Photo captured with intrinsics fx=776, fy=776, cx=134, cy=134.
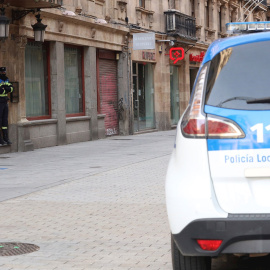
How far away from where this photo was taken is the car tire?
4.89m

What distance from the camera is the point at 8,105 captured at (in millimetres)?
20016

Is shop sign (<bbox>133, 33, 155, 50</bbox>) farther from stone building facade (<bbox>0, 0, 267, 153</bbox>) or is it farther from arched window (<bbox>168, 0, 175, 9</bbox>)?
arched window (<bbox>168, 0, 175, 9</bbox>)

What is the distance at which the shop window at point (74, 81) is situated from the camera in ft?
79.2

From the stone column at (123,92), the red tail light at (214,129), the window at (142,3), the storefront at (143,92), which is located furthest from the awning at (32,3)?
the red tail light at (214,129)

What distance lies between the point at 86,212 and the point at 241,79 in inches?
190

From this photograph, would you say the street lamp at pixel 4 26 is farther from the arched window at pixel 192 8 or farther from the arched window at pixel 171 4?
the arched window at pixel 192 8

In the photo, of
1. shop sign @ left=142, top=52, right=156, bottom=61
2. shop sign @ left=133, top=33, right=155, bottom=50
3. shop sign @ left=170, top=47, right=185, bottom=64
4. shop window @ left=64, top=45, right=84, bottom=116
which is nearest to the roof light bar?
shop window @ left=64, top=45, right=84, bottom=116

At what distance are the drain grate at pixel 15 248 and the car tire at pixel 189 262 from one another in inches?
81.3

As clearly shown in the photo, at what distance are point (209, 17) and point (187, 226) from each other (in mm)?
37568

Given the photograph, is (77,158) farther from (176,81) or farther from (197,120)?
(176,81)

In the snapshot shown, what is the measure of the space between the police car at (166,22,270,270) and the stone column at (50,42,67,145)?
1807 cm

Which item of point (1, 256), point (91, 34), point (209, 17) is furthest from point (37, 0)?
point (209, 17)

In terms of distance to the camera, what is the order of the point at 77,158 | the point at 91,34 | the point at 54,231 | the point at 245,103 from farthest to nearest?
the point at 91,34 < the point at 77,158 < the point at 54,231 < the point at 245,103

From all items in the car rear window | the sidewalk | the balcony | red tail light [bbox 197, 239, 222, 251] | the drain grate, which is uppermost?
the balcony
